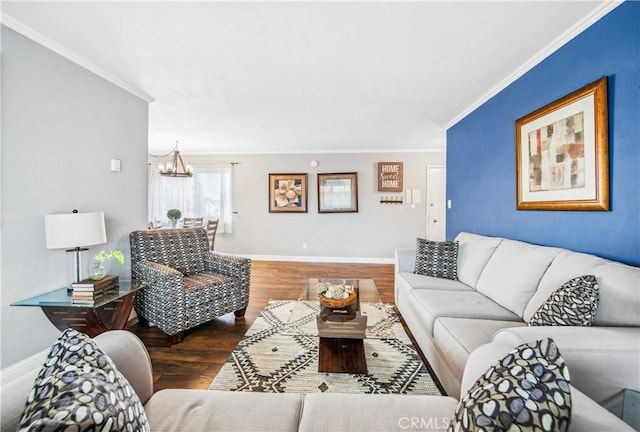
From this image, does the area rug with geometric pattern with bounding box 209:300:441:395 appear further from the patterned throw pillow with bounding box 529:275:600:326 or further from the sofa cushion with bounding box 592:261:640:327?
the sofa cushion with bounding box 592:261:640:327

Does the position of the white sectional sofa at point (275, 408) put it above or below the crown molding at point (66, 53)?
below

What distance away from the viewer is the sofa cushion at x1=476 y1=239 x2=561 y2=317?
1794 millimetres

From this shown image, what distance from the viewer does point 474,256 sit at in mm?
2537

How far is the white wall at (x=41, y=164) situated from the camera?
177 centimetres

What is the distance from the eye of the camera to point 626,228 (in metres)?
1.54

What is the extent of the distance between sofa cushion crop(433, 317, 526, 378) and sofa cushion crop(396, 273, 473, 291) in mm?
643

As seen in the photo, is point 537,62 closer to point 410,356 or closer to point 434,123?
point 434,123

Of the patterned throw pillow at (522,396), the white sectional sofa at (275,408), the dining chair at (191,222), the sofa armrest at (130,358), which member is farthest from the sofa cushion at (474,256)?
the dining chair at (191,222)

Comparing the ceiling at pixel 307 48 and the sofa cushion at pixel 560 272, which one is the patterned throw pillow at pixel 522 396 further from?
the ceiling at pixel 307 48

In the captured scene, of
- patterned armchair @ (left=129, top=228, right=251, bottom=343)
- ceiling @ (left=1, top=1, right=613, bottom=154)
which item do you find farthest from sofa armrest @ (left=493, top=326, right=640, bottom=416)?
patterned armchair @ (left=129, top=228, right=251, bottom=343)

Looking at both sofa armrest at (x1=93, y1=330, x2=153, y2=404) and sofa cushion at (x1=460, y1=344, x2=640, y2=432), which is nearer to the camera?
sofa cushion at (x1=460, y1=344, x2=640, y2=432)

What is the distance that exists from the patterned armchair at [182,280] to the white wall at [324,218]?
108 inches

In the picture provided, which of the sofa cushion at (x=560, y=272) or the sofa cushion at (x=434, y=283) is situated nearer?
the sofa cushion at (x=560, y=272)

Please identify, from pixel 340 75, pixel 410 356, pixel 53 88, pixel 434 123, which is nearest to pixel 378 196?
pixel 434 123
